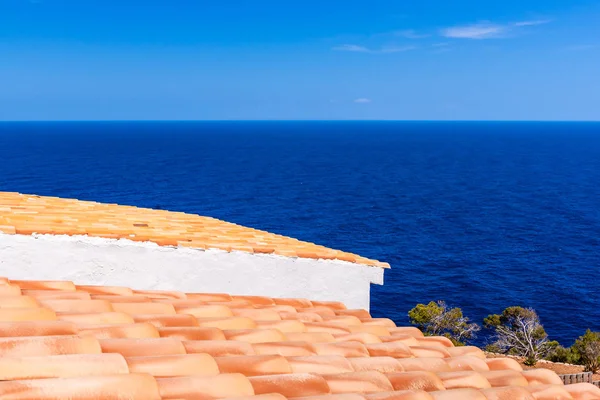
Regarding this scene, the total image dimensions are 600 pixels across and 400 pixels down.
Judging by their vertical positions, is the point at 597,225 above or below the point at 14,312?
below

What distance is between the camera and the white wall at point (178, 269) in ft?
22.4

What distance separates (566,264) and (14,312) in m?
60.9

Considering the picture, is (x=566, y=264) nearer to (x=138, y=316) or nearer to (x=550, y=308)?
(x=550, y=308)

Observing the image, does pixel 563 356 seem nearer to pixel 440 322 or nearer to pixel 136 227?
pixel 440 322

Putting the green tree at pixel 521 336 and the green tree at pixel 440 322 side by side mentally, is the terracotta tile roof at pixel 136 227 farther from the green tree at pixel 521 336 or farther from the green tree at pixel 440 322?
the green tree at pixel 440 322

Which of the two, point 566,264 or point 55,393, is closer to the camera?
point 55,393

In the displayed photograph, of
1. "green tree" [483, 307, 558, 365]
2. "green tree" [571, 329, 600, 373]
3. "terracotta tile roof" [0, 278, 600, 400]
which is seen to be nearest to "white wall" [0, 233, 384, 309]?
"terracotta tile roof" [0, 278, 600, 400]

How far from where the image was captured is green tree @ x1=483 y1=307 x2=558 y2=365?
33.2m

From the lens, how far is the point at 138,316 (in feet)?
14.7

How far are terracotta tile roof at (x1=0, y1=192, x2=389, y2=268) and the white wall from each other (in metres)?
0.11

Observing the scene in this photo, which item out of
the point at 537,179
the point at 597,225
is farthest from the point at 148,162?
the point at 597,225

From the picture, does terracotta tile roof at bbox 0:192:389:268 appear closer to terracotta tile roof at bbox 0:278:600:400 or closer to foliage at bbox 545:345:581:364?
terracotta tile roof at bbox 0:278:600:400

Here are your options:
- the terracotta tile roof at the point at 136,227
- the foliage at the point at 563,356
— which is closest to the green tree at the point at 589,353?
the foliage at the point at 563,356

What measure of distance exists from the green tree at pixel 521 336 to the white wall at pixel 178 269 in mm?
25691
